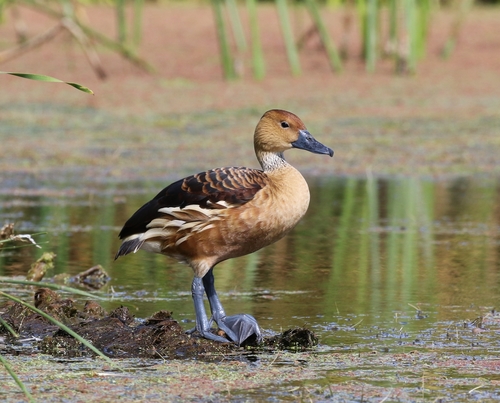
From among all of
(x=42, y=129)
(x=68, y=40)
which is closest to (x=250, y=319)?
(x=42, y=129)

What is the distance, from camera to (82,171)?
10961 millimetres

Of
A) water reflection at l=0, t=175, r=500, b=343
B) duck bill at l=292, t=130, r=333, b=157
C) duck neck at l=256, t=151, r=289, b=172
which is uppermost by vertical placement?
duck bill at l=292, t=130, r=333, b=157

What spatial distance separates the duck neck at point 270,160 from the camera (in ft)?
18.8

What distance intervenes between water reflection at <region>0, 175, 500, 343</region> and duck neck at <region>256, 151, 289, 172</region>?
0.79m

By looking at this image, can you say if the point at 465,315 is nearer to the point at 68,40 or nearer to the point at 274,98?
the point at 274,98

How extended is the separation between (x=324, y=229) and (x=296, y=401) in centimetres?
447

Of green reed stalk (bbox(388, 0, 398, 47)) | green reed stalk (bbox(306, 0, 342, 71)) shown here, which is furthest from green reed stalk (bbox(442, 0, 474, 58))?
green reed stalk (bbox(306, 0, 342, 71))

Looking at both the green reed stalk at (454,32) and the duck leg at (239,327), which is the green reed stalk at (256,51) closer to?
the green reed stalk at (454,32)

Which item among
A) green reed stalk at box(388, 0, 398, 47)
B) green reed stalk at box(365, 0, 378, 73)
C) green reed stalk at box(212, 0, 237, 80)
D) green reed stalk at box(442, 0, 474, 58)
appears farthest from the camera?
green reed stalk at box(442, 0, 474, 58)

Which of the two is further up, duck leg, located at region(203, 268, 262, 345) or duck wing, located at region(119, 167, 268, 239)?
duck wing, located at region(119, 167, 268, 239)

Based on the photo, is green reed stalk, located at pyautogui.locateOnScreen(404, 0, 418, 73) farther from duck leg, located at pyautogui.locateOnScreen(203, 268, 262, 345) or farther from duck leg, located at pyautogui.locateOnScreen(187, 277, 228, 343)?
duck leg, located at pyautogui.locateOnScreen(203, 268, 262, 345)

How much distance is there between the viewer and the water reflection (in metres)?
5.92

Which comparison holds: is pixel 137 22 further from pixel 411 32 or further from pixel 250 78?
pixel 411 32

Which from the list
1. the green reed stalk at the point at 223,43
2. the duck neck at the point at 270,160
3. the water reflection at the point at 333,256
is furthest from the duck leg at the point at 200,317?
the green reed stalk at the point at 223,43
